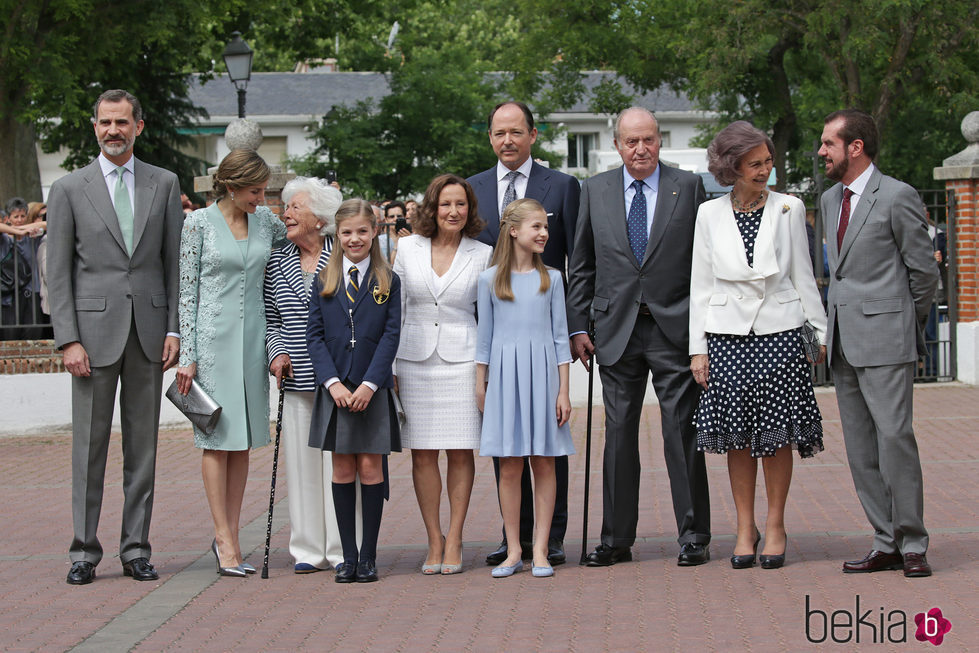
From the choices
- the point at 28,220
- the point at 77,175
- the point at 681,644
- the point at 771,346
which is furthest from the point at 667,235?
the point at 28,220

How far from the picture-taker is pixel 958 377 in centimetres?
1476

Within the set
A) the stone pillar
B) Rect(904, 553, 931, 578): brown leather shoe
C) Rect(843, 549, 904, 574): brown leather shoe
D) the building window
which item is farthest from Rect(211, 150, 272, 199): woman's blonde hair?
the building window

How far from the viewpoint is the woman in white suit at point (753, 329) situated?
634 centimetres

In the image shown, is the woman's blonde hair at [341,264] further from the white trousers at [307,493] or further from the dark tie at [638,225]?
the dark tie at [638,225]

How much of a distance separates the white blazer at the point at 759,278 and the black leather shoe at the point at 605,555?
1.08 metres

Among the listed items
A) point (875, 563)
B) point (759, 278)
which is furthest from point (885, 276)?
point (875, 563)

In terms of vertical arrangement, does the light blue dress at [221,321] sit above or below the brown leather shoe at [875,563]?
above

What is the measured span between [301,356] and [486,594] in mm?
1555

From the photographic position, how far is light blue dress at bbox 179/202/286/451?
261 inches

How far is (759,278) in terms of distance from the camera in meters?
6.32

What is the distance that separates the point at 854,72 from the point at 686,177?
61.1ft

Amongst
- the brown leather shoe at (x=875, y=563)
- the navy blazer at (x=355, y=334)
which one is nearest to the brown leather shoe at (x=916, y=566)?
the brown leather shoe at (x=875, y=563)

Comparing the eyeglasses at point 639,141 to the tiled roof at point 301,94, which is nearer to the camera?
the eyeglasses at point 639,141

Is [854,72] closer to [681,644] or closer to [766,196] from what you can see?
[766,196]
